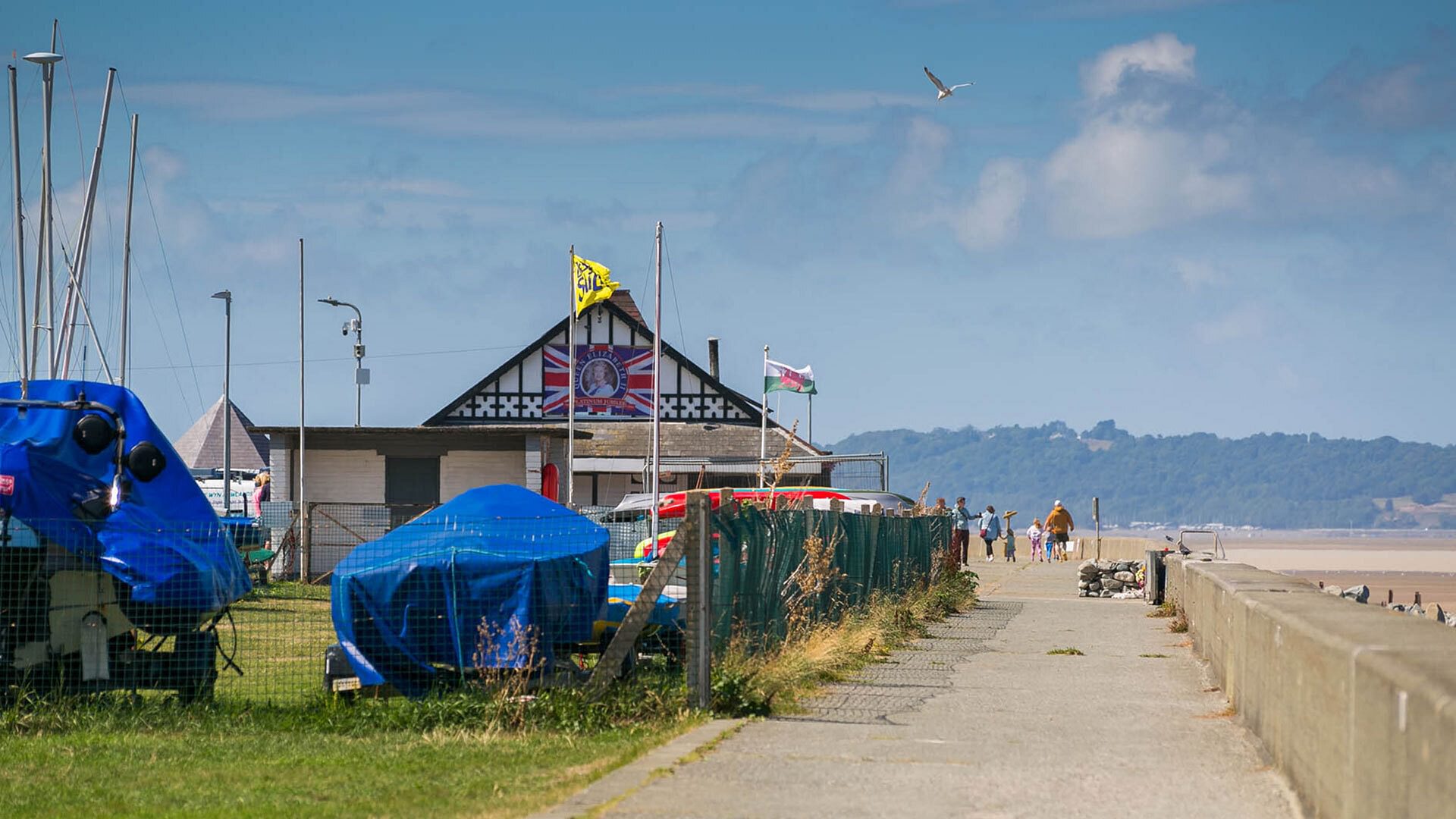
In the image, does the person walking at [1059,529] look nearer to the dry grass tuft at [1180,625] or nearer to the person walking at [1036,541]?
the person walking at [1036,541]

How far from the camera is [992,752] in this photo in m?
9.53

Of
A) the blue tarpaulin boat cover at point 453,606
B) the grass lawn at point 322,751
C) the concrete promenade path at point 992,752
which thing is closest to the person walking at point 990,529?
the concrete promenade path at point 992,752

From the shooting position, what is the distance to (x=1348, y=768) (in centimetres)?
658

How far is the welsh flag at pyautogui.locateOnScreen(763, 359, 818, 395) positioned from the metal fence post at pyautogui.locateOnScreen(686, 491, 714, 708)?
3526 centimetres

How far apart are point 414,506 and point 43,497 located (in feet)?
63.3

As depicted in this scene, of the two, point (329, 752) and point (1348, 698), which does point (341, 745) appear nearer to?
point (329, 752)

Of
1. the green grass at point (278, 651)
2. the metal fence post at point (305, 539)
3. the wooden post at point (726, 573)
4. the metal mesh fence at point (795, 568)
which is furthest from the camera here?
the metal fence post at point (305, 539)

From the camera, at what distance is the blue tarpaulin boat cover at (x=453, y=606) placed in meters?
10.7

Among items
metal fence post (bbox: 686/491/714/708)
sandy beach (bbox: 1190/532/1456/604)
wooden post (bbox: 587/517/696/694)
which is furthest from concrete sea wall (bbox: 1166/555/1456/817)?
sandy beach (bbox: 1190/532/1456/604)

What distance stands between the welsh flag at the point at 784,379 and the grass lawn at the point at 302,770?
36041 millimetres

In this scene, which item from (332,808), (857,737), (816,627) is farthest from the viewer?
(816,627)

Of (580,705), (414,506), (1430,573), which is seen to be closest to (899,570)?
(580,705)

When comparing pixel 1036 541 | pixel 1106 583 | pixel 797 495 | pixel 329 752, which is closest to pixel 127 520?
pixel 329 752

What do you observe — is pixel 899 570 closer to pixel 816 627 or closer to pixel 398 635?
pixel 816 627
